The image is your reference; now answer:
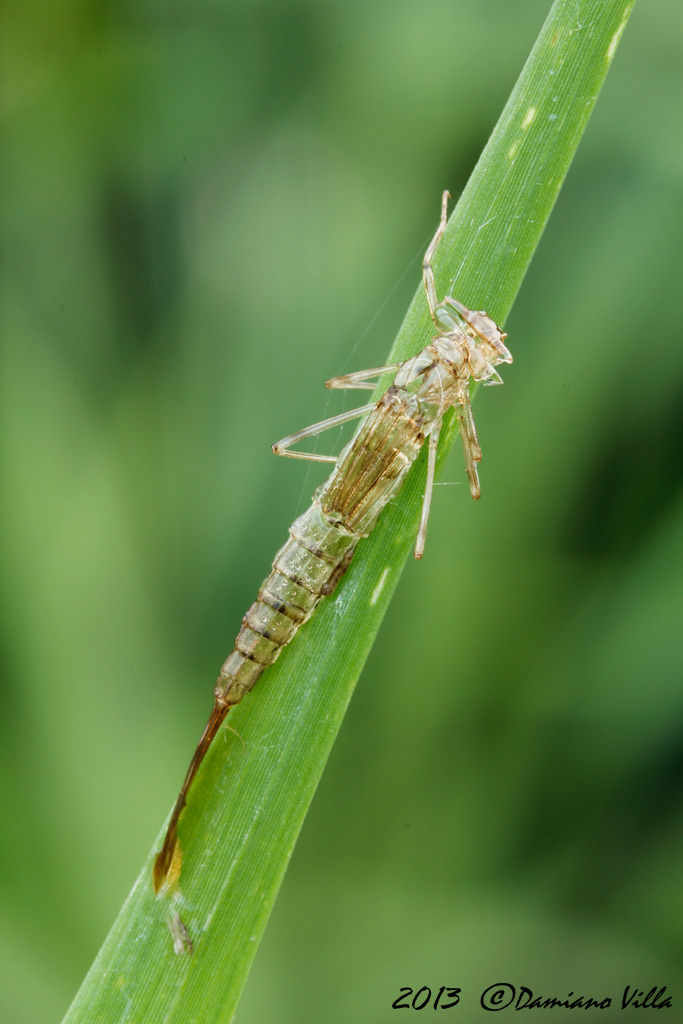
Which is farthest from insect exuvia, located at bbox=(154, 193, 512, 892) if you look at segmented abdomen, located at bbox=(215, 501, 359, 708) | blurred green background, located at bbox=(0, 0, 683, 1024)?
blurred green background, located at bbox=(0, 0, 683, 1024)

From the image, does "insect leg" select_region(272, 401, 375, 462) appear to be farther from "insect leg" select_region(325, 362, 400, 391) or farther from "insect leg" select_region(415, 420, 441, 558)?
"insect leg" select_region(415, 420, 441, 558)

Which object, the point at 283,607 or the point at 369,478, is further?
the point at 369,478

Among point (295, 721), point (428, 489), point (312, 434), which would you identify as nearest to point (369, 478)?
point (428, 489)

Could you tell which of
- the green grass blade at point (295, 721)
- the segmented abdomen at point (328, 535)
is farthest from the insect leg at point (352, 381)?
the green grass blade at point (295, 721)

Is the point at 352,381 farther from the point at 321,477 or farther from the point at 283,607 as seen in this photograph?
the point at 283,607

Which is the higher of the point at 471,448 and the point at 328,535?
the point at 471,448

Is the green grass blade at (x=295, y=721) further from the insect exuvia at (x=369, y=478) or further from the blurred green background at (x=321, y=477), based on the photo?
the blurred green background at (x=321, y=477)
